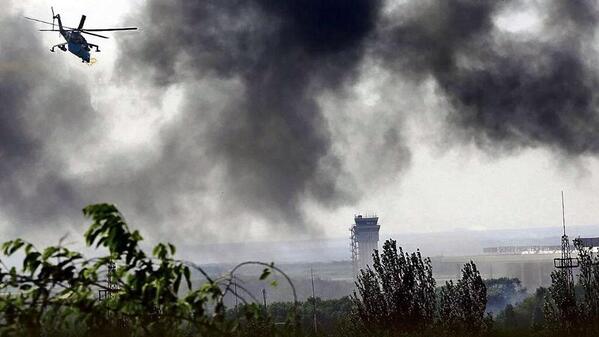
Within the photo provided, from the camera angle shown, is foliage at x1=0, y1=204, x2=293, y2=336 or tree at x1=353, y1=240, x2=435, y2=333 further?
tree at x1=353, y1=240, x2=435, y2=333

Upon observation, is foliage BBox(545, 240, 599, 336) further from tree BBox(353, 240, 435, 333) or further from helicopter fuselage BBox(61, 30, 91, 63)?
helicopter fuselage BBox(61, 30, 91, 63)

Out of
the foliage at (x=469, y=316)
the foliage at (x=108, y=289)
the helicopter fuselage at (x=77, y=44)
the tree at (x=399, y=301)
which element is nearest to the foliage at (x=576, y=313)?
the foliage at (x=469, y=316)

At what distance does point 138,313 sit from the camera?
8148 mm

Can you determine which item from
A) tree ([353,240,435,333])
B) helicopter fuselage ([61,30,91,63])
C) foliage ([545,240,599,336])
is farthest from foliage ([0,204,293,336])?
helicopter fuselage ([61,30,91,63])

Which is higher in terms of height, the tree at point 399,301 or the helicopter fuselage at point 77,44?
the helicopter fuselage at point 77,44

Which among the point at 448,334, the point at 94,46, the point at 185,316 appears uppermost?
the point at 94,46

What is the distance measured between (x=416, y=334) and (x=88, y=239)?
3294 centimetres

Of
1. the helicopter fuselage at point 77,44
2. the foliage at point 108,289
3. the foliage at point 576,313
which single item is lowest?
the foliage at point 576,313

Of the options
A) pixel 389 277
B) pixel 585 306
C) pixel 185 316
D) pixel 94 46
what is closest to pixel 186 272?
Result: pixel 185 316

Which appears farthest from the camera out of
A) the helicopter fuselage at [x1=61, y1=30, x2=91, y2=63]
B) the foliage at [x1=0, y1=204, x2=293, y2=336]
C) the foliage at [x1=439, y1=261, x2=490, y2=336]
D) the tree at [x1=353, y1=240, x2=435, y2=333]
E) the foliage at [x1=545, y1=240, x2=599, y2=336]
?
the helicopter fuselage at [x1=61, y1=30, x2=91, y2=63]

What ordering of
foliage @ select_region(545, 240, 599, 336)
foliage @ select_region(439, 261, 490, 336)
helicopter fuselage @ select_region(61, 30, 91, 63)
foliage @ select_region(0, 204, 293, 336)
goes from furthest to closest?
helicopter fuselage @ select_region(61, 30, 91, 63) → foliage @ select_region(439, 261, 490, 336) → foliage @ select_region(545, 240, 599, 336) → foliage @ select_region(0, 204, 293, 336)

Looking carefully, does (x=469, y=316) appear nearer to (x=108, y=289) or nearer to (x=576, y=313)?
(x=576, y=313)

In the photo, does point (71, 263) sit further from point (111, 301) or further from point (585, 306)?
point (585, 306)

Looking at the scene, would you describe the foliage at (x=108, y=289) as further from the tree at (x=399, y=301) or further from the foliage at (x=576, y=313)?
the foliage at (x=576, y=313)
